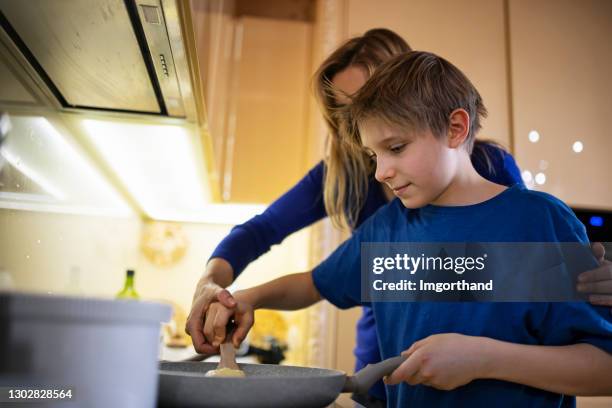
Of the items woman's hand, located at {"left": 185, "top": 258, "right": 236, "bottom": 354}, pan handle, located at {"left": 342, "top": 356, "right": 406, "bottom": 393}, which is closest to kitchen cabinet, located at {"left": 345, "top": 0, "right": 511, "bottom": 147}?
woman's hand, located at {"left": 185, "top": 258, "right": 236, "bottom": 354}

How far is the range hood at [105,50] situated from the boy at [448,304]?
279 millimetres

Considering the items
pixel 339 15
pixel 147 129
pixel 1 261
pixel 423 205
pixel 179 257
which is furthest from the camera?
pixel 179 257

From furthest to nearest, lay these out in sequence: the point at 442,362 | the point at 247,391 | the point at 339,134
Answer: the point at 339,134 < the point at 442,362 < the point at 247,391

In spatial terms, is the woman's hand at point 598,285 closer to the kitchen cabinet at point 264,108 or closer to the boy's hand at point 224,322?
the boy's hand at point 224,322

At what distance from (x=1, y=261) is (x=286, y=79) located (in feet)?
5.44

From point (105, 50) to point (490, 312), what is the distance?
0.59m

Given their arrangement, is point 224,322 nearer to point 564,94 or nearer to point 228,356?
point 228,356

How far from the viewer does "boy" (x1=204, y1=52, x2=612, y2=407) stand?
0.59 metres

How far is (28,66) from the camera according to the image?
74 cm

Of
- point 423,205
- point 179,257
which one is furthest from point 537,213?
point 179,257

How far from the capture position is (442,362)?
0.57 metres

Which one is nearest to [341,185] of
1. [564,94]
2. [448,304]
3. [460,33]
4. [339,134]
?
[339,134]

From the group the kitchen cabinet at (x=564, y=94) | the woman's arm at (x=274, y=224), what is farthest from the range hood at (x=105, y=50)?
the kitchen cabinet at (x=564, y=94)

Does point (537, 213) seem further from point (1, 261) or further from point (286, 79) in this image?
point (286, 79)
